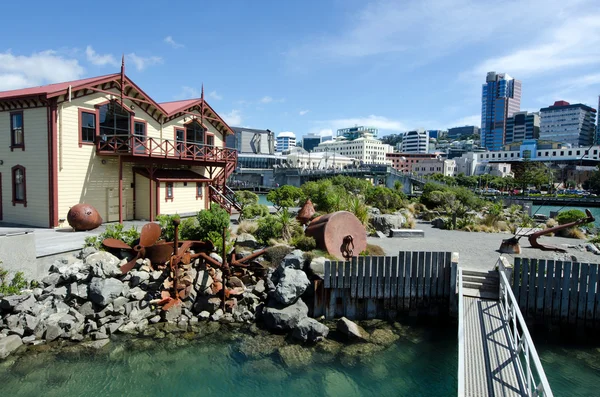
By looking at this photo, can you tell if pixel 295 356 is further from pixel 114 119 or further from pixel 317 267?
pixel 114 119

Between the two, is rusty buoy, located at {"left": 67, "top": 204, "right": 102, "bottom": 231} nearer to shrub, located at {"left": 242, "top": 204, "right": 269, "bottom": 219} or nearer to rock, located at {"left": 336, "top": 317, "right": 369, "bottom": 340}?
shrub, located at {"left": 242, "top": 204, "right": 269, "bottom": 219}

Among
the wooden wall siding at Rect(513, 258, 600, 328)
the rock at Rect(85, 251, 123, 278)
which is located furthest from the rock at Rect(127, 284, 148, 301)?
the wooden wall siding at Rect(513, 258, 600, 328)

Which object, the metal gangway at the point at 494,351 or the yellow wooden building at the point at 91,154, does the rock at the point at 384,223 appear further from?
the yellow wooden building at the point at 91,154

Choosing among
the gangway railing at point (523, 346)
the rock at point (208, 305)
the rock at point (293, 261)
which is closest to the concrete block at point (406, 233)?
the rock at point (293, 261)

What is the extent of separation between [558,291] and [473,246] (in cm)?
616

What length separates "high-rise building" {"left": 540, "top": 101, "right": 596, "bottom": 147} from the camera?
186 metres

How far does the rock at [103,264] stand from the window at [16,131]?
32.1 feet

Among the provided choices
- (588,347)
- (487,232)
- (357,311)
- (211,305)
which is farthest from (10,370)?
(487,232)

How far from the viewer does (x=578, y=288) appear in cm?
1248

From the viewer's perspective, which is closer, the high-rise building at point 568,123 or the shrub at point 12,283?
the shrub at point 12,283

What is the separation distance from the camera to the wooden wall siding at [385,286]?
536 inches

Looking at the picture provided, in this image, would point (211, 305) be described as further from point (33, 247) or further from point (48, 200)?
point (48, 200)

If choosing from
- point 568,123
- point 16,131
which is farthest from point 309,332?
point 568,123

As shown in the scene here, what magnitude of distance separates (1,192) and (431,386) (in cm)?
2265
